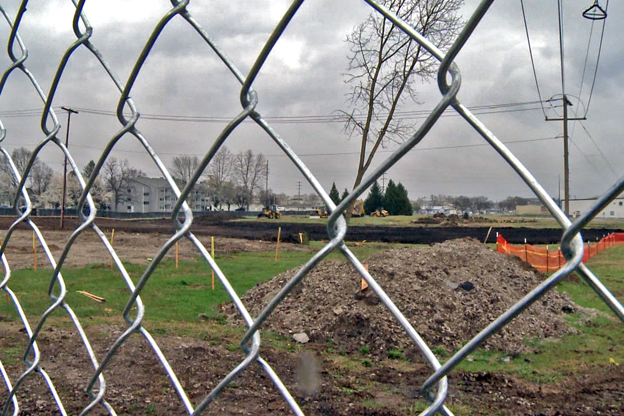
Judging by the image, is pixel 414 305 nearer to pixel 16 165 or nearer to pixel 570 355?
pixel 570 355

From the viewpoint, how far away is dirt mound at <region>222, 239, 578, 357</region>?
7.96 m

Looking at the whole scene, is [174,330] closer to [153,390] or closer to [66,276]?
[153,390]

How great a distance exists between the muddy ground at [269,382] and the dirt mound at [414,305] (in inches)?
22.5

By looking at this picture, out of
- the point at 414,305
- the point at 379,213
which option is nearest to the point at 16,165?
the point at 414,305

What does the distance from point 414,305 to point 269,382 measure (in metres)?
3.87

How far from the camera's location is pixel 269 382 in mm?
5375

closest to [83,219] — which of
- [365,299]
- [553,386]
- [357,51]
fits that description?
[553,386]

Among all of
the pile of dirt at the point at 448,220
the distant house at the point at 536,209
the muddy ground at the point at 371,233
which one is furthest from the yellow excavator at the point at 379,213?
the distant house at the point at 536,209

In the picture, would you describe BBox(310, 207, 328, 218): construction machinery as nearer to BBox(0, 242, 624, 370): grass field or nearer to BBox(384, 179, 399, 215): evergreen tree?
BBox(0, 242, 624, 370): grass field

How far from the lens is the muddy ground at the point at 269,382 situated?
14.3ft

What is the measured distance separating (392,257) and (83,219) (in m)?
9.62

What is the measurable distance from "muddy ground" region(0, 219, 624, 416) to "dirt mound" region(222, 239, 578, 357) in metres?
0.57

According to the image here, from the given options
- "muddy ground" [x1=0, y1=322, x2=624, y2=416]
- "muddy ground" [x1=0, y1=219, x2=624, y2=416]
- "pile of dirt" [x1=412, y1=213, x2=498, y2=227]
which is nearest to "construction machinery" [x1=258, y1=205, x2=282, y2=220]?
"pile of dirt" [x1=412, y1=213, x2=498, y2=227]

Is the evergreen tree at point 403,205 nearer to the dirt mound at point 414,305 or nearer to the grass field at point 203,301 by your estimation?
the grass field at point 203,301
